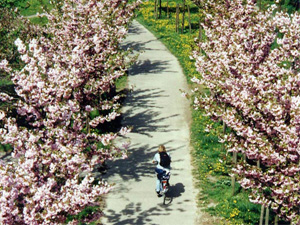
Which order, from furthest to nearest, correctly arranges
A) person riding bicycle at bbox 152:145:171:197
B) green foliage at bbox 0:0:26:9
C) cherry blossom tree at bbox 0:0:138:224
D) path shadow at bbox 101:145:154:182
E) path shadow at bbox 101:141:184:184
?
green foliage at bbox 0:0:26:9, path shadow at bbox 101:145:154:182, path shadow at bbox 101:141:184:184, person riding bicycle at bbox 152:145:171:197, cherry blossom tree at bbox 0:0:138:224

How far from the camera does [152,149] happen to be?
18281mm

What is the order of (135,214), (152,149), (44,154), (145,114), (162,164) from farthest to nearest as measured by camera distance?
(145,114)
(152,149)
(162,164)
(135,214)
(44,154)

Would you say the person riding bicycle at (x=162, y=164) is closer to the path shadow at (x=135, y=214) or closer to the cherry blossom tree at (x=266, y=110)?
the path shadow at (x=135, y=214)

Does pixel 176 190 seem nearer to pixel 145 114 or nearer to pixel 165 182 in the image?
pixel 165 182

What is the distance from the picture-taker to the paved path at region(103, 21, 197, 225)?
1398cm

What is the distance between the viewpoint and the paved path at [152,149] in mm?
13984

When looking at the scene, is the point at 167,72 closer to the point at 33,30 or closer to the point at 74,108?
the point at 33,30

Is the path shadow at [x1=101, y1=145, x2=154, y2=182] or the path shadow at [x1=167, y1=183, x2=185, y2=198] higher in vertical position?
the path shadow at [x1=101, y1=145, x2=154, y2=182]

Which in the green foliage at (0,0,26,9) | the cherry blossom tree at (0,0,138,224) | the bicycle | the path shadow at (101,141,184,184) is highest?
the green foliage at (0,0,26,9)

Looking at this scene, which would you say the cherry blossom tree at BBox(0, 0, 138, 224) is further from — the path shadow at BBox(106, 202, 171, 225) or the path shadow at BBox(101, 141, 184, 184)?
the path shadow at BBox(101, 141, 184, 184)

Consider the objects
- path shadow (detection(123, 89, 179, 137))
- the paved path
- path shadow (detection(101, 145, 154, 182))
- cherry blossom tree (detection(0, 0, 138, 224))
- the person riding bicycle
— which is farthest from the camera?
path shadow (detection(123, 89, 179, 137))

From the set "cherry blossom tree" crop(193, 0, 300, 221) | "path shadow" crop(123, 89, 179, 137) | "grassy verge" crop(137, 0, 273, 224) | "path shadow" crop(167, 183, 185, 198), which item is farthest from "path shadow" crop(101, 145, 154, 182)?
"cherry blossom tree" crop(193, 0, 300, 221)

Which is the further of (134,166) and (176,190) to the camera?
(134,166)

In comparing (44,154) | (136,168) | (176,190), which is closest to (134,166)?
(136,168)
